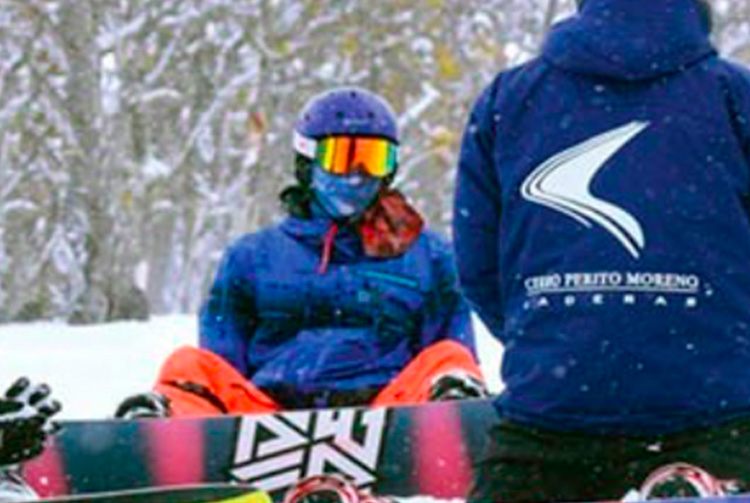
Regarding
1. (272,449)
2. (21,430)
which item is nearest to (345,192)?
(272,449)

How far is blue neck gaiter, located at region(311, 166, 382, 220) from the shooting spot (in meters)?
6.61

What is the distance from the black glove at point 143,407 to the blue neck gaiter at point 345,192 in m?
0.93

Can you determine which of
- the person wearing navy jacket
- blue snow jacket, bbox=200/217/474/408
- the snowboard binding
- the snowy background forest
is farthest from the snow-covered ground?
the person wearing navy jacket

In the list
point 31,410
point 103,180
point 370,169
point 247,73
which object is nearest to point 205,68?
point 247,73

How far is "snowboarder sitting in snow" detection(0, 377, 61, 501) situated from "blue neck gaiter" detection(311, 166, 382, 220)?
7.98ft

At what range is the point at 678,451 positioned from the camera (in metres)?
3.41

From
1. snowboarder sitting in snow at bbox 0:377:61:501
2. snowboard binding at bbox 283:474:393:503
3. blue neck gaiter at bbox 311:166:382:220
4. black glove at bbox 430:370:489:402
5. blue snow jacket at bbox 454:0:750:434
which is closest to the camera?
blue snow jacket at bbox 454:0:750:434

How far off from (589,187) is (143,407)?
2975 mm

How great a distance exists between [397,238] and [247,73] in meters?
21.4

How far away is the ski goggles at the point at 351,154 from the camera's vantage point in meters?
6.65

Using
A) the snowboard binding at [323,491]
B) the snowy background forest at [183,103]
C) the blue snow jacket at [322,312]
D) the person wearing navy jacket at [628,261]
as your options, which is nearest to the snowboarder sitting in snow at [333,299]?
the blue snow jacket at [322,312]

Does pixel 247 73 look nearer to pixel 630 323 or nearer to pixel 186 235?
pixel 186 235

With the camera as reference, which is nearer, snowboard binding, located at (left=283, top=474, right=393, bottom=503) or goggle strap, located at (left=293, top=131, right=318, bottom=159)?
snowboard binding, located at (left=283, top=474, right=393, bottom=503)

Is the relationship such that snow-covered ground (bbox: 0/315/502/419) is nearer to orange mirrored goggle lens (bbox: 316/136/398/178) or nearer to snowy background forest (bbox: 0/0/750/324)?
snowy background forest (bbox: 0/0/750/324)
